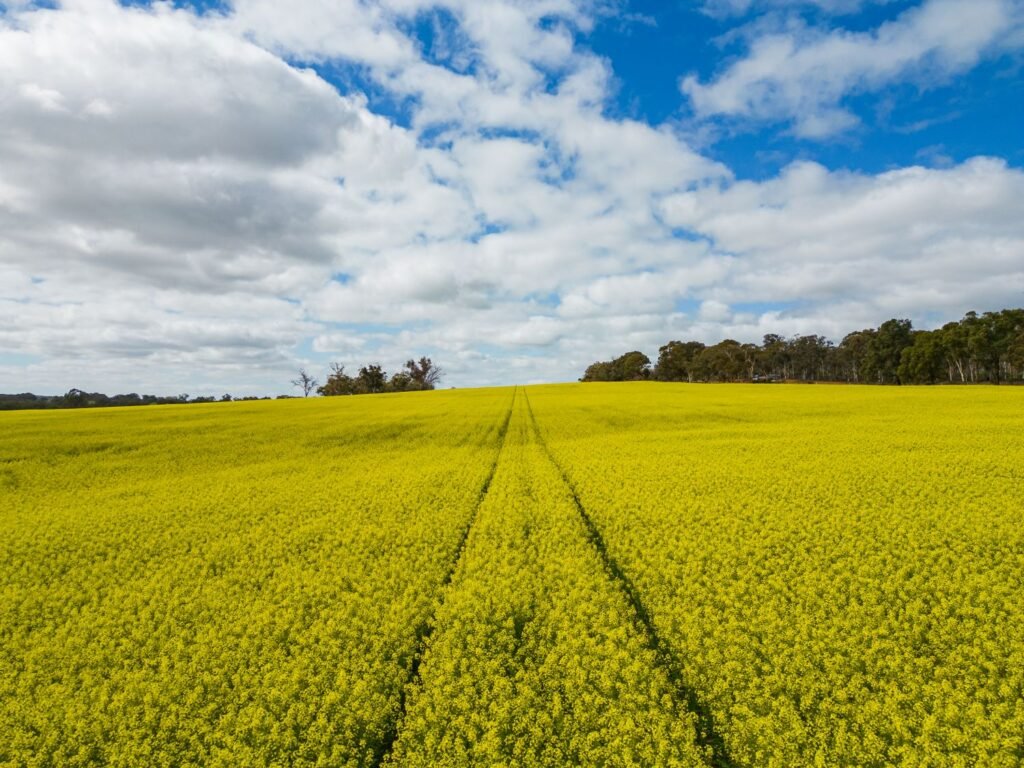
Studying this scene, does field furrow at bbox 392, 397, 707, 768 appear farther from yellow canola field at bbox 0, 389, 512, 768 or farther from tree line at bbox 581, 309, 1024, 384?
tree line at bbox 581, 309, 1024, 384

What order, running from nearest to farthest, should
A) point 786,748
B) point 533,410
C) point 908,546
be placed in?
point 786,748
point 908,546
point 533,410

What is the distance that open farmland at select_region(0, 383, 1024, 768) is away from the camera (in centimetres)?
716

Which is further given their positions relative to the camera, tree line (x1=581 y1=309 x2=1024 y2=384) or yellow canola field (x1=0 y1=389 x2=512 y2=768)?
tree line (x1=581 y1=309 x2=1024 y2=384)

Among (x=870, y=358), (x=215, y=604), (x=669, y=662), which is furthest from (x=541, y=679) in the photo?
(x=870, y=358)

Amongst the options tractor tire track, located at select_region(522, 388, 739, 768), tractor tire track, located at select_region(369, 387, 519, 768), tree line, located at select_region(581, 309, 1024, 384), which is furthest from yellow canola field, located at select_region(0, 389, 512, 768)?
tree line, located at select_region(581, 309, 1024, 384)

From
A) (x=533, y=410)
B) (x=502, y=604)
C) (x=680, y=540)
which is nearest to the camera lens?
(x=502, y=604)

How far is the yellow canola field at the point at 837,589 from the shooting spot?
22.8ft

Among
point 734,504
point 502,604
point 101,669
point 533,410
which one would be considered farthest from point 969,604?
point 533,410

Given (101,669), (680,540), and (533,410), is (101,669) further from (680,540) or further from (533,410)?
(533,410)

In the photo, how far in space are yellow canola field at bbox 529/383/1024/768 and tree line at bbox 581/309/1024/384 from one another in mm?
107917

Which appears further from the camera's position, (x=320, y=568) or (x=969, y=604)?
(x=320, y=568)

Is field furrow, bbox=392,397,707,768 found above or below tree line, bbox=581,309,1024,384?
below

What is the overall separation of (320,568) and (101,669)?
15.5ft

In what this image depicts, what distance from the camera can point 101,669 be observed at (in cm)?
916
